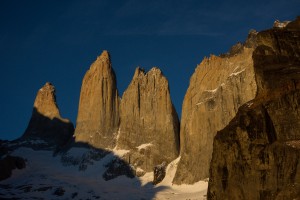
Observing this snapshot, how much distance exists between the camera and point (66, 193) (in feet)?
605

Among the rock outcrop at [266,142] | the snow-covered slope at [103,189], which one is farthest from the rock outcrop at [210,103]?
the rock outcrop at [266,142]

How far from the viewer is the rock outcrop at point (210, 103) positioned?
18000 centimetres

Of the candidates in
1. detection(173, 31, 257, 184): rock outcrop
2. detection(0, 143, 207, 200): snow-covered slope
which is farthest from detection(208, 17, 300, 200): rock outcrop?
detection(173, 31, 257, 184): rock outcrop

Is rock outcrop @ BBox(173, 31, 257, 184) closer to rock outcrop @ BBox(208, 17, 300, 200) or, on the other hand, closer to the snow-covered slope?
the snow-covered slope

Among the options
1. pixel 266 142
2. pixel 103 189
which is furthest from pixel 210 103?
pixel 266 142

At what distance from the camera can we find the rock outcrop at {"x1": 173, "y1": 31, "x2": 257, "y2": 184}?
180000 millimetres

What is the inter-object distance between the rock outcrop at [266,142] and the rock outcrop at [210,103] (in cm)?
11933

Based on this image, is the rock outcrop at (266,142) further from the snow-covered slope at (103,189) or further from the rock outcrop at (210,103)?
the rock outcrop at (210,103)

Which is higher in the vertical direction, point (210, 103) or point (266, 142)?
point (210, 103)

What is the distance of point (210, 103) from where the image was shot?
187 meters

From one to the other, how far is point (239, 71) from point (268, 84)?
5102 inches

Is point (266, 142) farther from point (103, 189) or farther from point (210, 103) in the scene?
point (103, 189)

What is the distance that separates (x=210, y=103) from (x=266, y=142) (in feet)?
440

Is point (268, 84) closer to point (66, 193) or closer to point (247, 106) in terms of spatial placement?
point (247, 106)
